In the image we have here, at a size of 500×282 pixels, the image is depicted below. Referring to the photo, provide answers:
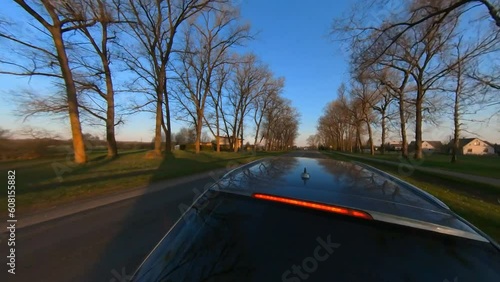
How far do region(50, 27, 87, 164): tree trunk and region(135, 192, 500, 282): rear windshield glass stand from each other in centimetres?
2178

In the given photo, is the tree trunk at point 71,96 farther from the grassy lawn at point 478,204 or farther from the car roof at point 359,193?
the car roof at point 359,193

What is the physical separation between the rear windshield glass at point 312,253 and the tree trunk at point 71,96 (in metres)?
21.8

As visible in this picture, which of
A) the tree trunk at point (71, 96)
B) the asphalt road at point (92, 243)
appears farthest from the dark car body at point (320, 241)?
the tree trunk at point (71, 96)

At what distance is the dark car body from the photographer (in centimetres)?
171

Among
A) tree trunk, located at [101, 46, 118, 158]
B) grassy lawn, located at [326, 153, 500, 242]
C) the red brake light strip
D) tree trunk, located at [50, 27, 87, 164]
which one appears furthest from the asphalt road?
tree trunk, located at [101, 46, 118, 158]

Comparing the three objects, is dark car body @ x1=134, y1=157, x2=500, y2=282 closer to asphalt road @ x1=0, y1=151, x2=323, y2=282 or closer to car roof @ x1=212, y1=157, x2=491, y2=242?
car roof @ x1=212, y1=157, x2=491, y2=242

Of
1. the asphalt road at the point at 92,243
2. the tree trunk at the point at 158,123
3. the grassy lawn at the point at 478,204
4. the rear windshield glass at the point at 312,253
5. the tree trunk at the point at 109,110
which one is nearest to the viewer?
the rear windshield glass at the point at 312,253

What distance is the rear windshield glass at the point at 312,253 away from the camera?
170 centimetres

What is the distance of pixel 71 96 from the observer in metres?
20.8

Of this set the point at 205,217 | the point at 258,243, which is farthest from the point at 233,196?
the point at 258,243

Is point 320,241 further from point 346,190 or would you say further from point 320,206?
point 346,190

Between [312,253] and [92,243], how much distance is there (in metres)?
5.12

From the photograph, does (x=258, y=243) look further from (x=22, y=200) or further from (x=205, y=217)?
(x=22, y=200)

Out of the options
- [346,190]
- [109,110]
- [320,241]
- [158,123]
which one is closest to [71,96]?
[109,110]
